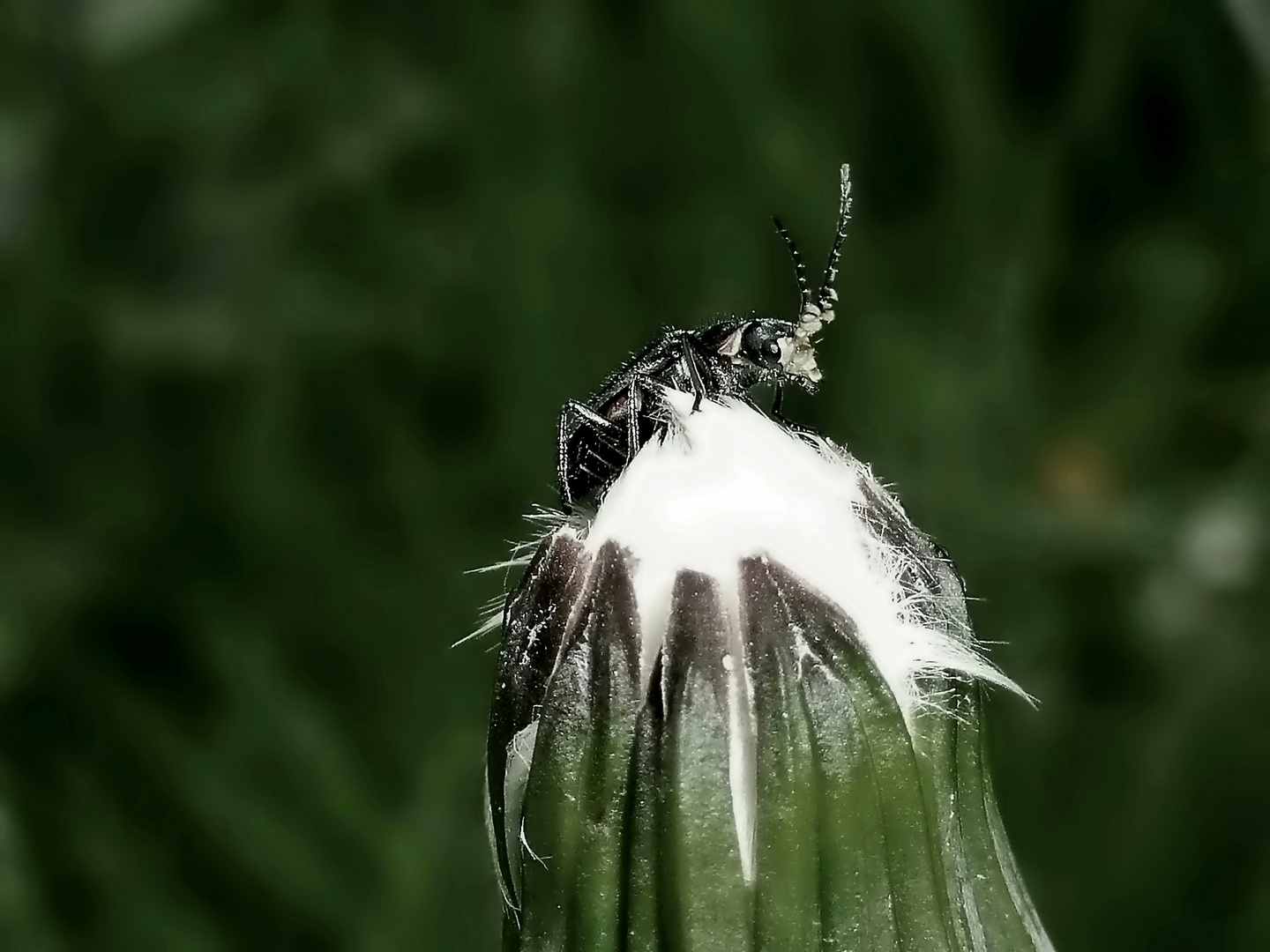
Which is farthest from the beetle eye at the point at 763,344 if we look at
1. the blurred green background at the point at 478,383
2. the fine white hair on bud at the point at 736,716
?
the blurred green background at the point at 478,383

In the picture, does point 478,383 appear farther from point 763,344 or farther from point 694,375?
point 694,375

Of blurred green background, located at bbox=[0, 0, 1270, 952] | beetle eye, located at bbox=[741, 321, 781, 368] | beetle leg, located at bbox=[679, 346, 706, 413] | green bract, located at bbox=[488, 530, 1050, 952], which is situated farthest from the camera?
blurred green background, located at bbox=[0, 0, 1270, 952]

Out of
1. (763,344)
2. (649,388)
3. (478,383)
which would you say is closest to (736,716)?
(649,388)

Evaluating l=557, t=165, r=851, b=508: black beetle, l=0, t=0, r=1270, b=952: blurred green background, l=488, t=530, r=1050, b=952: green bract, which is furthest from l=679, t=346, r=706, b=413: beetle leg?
l=0, t=0, r=1270, b=952: blurred green background

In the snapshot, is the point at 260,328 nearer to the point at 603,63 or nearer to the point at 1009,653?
the point at 603,63

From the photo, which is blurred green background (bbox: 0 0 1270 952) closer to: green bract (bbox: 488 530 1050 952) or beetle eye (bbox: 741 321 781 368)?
beetle eye (bbox: 741 321 781 368)

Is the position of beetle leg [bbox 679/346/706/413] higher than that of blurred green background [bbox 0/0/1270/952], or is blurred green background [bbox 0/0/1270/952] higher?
blurred green background [bbox 0/0/1270/952]
